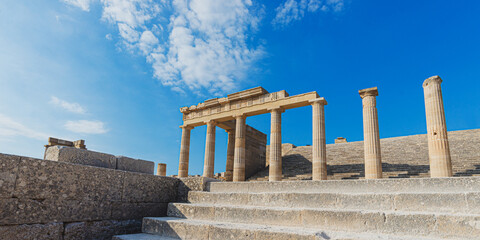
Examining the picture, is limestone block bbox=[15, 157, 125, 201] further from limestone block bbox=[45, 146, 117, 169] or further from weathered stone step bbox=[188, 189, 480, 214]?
weathered stone step bbox=[188, 189, 480, 214]

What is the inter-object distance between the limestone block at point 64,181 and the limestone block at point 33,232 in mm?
437

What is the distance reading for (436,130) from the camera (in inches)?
437

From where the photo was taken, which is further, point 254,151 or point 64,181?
point 254,151

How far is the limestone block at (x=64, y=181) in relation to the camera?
13.7ft

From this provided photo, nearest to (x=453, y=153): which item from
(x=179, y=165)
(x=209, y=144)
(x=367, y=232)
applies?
(x=209, y=144)

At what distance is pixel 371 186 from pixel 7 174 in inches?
259

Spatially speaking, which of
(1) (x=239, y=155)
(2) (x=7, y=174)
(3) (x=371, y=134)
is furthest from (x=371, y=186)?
(1) (x=239, y=155)

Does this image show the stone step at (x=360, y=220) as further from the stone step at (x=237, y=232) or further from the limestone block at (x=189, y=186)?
the limestone block at (x=189, y=186)

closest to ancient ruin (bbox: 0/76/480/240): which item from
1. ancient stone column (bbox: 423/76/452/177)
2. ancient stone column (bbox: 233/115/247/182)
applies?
ancient stone column (bbox: 423/76/452/177)

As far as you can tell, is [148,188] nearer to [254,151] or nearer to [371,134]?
[371,134]

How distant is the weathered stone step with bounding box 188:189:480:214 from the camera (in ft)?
14.1

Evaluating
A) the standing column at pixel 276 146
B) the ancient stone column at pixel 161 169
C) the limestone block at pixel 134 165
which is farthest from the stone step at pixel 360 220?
the ancient stone column at pixel 161 169

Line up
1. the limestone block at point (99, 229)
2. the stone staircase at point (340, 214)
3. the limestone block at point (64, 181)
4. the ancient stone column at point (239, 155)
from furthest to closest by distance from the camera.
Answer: the ancient stone column at point (239, 155)
the limestone block at point (99, 229)
the limestone block at point (64, 181)
the stone staircase at point (340, 214)

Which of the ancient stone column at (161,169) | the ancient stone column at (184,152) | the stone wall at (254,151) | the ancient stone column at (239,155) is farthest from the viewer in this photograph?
the stone wall at (254,151)
